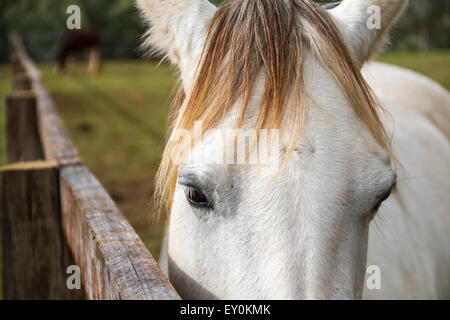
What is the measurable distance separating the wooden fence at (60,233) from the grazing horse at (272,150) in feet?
0.62

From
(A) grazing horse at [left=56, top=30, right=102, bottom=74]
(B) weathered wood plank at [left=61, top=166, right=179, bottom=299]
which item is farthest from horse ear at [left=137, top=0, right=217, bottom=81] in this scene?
(A) grazing horse at [left=56, top=30, right=102, bottom=74]

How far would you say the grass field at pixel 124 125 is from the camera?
17.9ft

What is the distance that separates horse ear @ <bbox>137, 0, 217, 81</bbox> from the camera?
143cm

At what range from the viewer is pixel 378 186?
1175 millimetres

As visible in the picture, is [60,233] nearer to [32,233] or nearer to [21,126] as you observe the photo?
[32,233]

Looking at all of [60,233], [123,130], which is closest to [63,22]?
[123,130]

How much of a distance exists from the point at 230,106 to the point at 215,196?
9.1 inches

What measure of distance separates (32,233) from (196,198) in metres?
0.97

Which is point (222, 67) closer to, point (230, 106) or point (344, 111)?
point (230, 106)

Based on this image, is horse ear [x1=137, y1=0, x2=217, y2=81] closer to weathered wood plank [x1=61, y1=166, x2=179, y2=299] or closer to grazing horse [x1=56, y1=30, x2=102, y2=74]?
weathered wood plank [x1=61, y1=166, x2=179, y2=299]

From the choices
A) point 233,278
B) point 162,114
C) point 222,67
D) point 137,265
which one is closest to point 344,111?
point 222,67

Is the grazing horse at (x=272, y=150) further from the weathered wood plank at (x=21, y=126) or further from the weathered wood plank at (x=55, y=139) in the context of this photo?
the weathered wood plank at (x=21, y=126)

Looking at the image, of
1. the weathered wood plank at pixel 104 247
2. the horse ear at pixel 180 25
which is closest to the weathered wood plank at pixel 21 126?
the weathered wood plank at pixel 104 247

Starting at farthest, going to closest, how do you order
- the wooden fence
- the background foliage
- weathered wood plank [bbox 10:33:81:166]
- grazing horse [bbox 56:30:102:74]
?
the background foliage → grazing horse [bbox 56:30:102:74] → weathered wood plank [bbox 10:33:81:166] → the wooden fence
